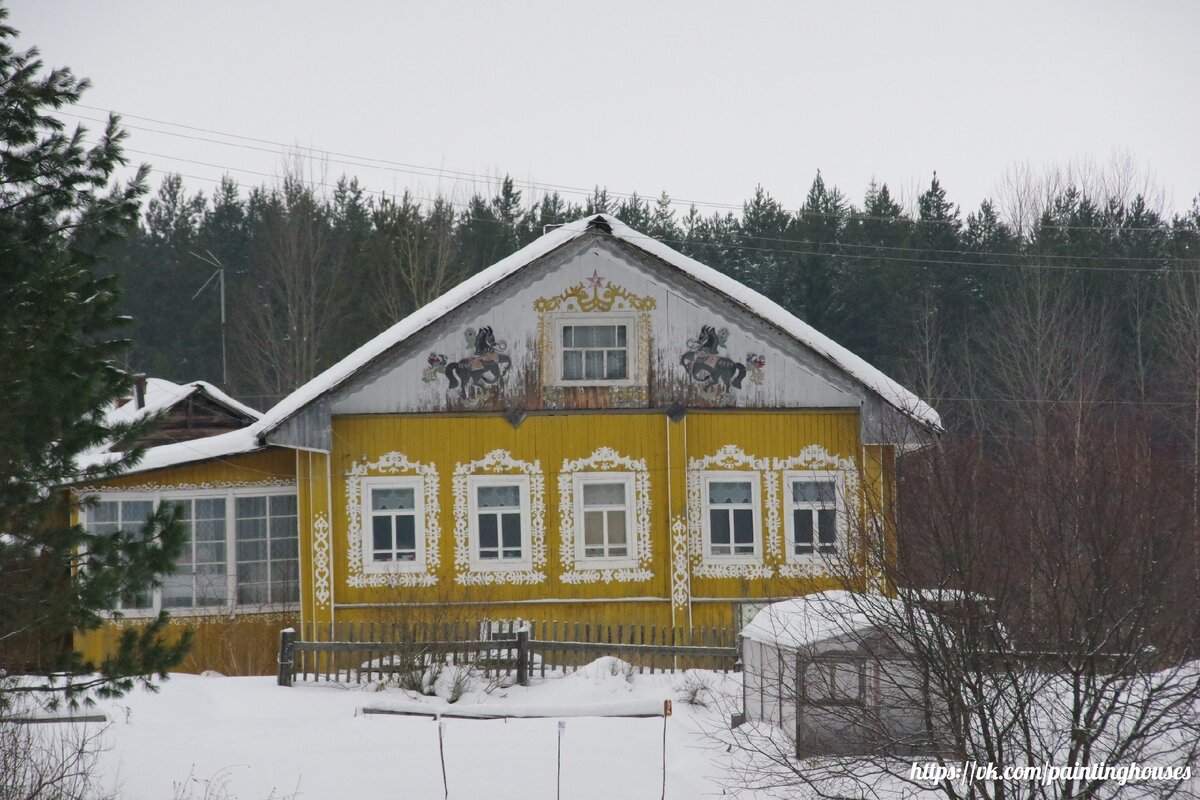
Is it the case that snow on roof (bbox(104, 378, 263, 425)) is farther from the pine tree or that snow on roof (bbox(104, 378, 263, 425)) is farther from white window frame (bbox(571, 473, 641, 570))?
the pine tree

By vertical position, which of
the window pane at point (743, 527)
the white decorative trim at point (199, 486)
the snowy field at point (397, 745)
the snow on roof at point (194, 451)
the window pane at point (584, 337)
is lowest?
the snowy field at point (397, 745)

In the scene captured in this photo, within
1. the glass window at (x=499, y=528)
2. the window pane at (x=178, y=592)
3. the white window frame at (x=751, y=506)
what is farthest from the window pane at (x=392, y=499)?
the white window frame at (x=751, y=506)

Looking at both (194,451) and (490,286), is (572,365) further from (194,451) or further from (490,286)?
(194,451)

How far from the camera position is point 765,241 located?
52.7 metres

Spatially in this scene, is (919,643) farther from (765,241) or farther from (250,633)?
(765,241)

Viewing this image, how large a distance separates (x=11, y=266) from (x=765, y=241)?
4421cm

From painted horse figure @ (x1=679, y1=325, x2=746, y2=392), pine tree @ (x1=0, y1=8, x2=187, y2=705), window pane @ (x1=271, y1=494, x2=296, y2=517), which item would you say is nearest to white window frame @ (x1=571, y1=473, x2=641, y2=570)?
painted horse figure @ (x1=679, y1=325, x2=746, y2=392)

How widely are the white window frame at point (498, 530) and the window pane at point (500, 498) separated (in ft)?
0.22

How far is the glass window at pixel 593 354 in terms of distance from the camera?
67.1 ft

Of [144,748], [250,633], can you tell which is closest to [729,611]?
[250,633]

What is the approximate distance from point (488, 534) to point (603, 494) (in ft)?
6.32

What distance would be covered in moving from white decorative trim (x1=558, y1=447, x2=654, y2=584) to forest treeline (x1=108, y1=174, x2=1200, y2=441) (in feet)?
72.3

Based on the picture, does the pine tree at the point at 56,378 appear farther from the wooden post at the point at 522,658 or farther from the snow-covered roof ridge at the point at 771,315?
the snow-covered roof ridge at the point at 771,315

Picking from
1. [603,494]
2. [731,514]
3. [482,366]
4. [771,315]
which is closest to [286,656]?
[482,366]
